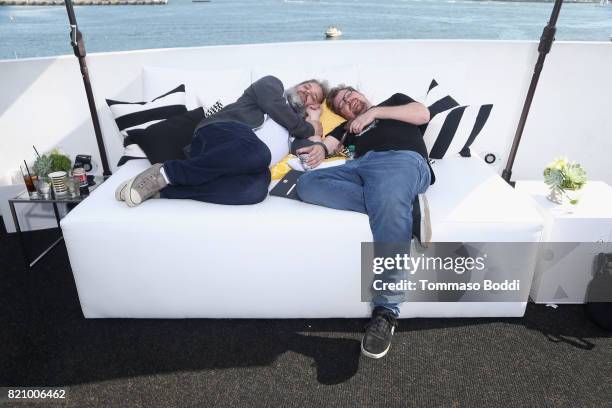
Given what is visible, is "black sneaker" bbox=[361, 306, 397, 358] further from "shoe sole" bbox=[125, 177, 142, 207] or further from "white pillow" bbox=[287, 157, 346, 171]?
"shoe sole" bbox=[125, 177, 142, 207]

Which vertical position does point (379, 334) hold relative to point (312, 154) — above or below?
below

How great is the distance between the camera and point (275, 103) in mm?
2186

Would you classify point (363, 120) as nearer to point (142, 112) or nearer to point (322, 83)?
point (322, 83)

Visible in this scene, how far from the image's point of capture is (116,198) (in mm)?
1870

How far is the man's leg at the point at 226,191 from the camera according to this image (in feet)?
6.03

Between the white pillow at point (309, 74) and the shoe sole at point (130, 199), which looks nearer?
the shoe sole at point (130, 199)

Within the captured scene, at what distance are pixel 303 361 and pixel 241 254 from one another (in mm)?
493

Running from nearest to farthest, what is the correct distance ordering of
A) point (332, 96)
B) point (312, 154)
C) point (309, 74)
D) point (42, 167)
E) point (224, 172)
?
point (224, 172) < point (312, 154) < point (42, 167) < point (332, 96) < point (309, 74)

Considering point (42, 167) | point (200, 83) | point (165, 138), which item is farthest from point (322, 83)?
point (42, 167)

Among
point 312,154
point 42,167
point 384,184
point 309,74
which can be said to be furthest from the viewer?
point 309,74

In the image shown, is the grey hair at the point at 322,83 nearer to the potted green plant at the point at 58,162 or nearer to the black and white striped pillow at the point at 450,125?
the black and white striped pillow at the point at 450,125

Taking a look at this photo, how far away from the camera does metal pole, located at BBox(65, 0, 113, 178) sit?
2.32 meters

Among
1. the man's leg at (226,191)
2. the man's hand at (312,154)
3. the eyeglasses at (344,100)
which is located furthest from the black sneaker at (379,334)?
the eyeglasses at (344,100)

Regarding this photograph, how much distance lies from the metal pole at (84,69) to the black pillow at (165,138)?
475mm
